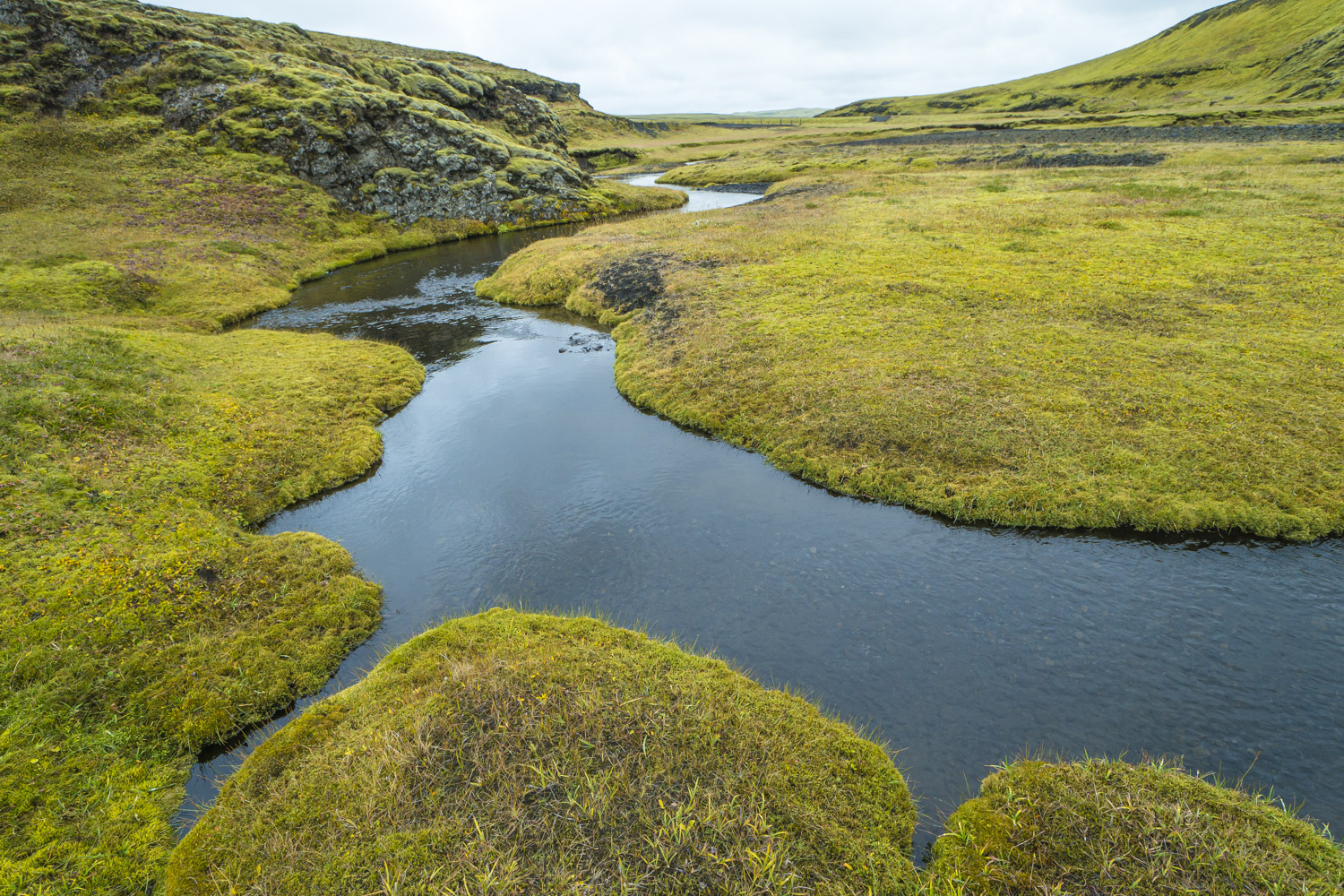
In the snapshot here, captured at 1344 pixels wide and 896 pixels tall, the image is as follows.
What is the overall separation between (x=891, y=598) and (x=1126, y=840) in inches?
269

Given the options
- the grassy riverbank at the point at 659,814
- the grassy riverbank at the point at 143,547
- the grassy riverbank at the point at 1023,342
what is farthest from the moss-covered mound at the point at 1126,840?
the grassy riverbank at the point at 143,547

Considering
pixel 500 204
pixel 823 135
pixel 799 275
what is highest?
pixel 823 135

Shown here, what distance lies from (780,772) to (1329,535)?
1777cm

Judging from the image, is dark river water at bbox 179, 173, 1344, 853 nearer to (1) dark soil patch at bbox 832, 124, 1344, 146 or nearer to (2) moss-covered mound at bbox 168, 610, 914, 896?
(2) moss-covered mound at bbox 168, 610, 914, 896

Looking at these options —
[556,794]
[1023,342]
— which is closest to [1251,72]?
[1023,342]

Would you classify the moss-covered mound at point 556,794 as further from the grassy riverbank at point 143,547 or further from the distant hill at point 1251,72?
the distant hill at point 1251,72

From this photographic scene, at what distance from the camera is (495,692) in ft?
37.7

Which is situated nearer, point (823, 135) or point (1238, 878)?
point (1238, 878)

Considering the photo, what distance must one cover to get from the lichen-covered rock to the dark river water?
6304 centimetres

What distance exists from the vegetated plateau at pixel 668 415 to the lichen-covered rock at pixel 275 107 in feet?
53.4

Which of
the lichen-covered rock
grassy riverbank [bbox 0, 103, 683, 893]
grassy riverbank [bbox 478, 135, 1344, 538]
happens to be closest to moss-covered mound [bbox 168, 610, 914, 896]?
grassy riverbank [bbox 0, 103, 683, 893]

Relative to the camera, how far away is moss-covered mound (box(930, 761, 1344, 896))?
8.26 metres

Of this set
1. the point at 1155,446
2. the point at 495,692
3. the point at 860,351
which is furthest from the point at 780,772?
the point at 860,351

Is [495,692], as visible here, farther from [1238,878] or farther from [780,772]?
[1238,878]
